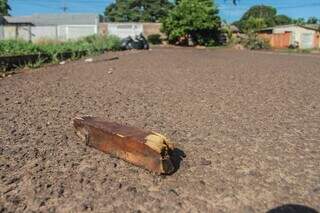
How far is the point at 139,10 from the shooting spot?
7556 cm

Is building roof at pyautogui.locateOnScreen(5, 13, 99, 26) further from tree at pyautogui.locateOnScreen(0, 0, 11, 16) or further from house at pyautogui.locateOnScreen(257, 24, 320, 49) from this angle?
house at pyautogui.locateOnScreen(257, 24, 320, 49)

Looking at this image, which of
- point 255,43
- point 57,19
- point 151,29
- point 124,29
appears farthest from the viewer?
point 57,19

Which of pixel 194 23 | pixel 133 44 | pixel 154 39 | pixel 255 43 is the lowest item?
pixel 154 39

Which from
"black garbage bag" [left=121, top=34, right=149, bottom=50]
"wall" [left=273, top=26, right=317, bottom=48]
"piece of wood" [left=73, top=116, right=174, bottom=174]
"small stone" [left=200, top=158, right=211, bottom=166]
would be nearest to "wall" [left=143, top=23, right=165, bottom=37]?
"wall" [left=273, top=26, right=317, bottom=48]

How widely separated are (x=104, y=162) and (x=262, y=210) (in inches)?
52.4

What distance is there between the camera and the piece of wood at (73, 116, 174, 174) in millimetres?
3303

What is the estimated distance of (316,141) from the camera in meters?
4.32

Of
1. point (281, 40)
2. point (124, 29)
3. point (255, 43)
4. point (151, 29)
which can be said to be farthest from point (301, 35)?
point (124, 29)

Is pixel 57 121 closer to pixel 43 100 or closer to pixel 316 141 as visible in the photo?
pixel 43 100

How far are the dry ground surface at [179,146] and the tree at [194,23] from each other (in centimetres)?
3291

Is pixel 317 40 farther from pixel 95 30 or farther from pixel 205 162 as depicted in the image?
pixel 205 162

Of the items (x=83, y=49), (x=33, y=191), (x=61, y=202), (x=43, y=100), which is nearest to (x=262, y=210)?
(x=61, y=202)

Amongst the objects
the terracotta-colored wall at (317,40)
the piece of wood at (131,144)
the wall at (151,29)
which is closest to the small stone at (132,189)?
the piece of wood at (131,144)

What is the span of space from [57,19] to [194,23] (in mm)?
20102
